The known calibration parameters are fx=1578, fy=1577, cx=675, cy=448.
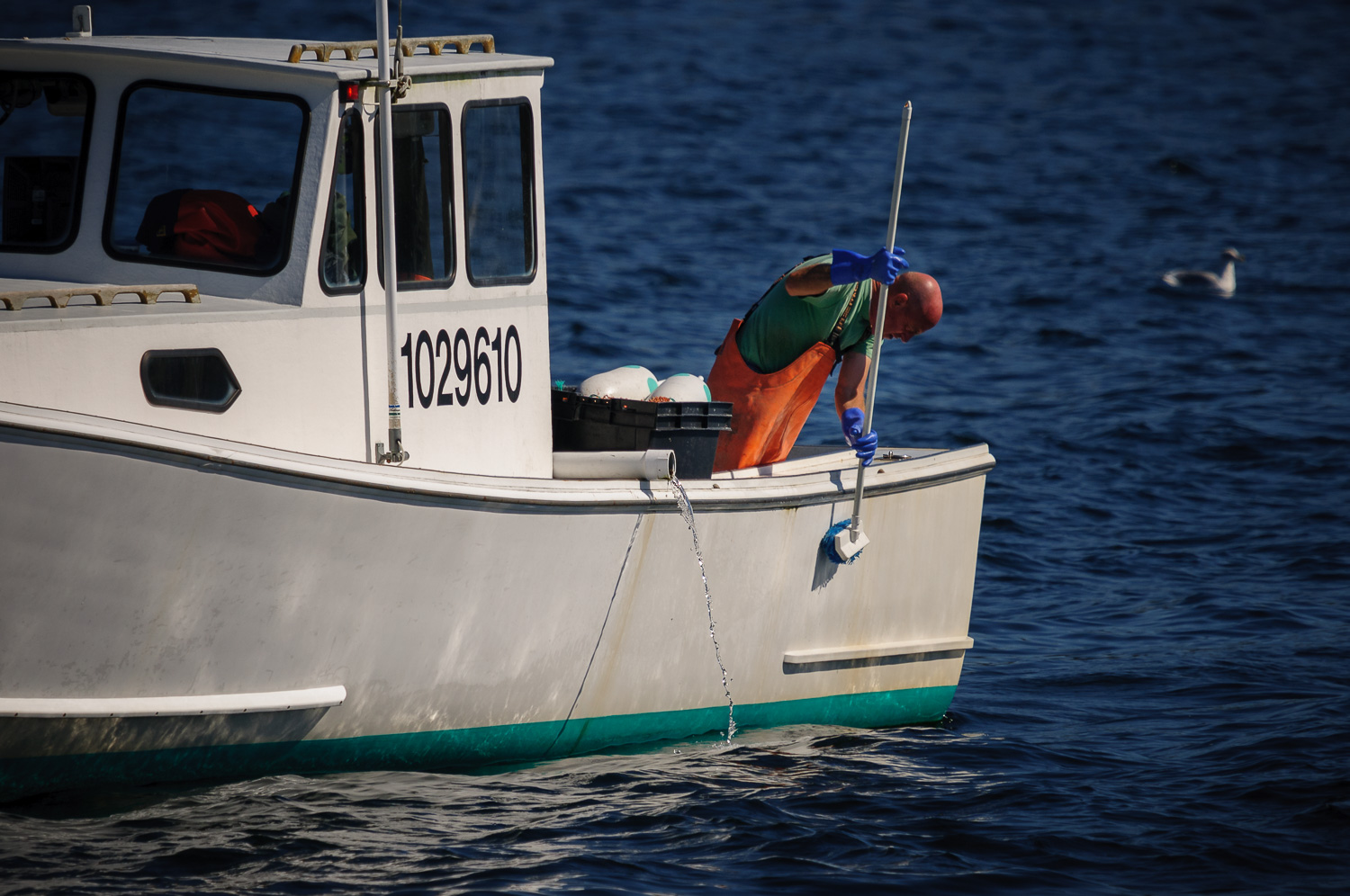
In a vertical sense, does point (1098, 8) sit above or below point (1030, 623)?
above

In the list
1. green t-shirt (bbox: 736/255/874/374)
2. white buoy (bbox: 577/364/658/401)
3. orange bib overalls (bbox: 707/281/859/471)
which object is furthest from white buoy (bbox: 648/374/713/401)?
green t-shirt (bbox: 736/255/874/374)

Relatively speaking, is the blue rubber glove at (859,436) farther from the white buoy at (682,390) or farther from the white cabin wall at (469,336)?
the white cabin wall at (469,336)

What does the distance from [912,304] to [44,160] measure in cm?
341

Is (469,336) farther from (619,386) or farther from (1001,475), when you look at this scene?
(1001,475)

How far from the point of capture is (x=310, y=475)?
498 centimetres

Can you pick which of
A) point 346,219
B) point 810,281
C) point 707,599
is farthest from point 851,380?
point 346,219

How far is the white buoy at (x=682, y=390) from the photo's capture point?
6.40 meters

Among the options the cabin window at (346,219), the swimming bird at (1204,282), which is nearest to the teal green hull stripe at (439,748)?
the cabin window at (346,219)

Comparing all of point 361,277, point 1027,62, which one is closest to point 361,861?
point 361,277

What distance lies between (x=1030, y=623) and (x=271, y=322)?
5136 mm

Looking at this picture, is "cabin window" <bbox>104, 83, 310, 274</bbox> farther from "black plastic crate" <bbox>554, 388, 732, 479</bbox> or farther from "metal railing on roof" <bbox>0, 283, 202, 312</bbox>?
"black plastic crate" <bbox>554, 388, 732, 479</bbox>

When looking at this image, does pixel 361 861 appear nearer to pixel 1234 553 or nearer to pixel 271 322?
pixel 271 322

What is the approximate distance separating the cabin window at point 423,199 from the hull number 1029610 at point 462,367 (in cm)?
21

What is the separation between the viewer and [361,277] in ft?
17.6
